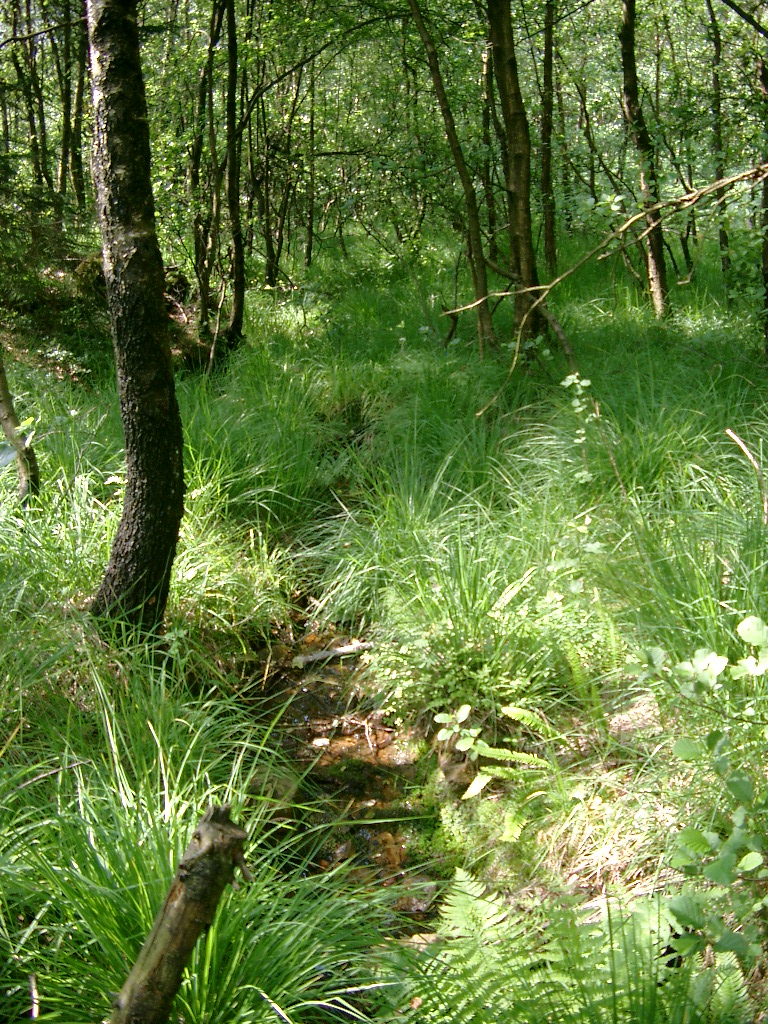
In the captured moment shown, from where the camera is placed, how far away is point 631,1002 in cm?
173

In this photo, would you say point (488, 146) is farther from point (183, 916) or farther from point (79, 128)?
point (183, 916)

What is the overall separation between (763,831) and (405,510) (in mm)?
2366

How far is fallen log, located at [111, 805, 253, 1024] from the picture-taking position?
58.8 inches

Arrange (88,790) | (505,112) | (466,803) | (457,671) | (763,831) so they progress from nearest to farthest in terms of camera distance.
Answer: (763,831) → (88,790) → (466,803) → (457,671) → (505,112)

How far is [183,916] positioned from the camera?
1530 mm

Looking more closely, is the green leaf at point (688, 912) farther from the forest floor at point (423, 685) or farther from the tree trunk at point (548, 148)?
the tree trunk at point (548, 148)

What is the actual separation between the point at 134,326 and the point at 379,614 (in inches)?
65.3

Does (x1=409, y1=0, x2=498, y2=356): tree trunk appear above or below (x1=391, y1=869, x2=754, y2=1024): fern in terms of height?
above

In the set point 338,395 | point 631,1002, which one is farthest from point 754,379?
point 631,1002

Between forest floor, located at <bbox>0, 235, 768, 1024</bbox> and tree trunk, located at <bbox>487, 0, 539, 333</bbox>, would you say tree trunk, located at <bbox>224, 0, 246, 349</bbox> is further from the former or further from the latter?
tree trunk, located at <bbox>487, 0, 539, 333</bbox>

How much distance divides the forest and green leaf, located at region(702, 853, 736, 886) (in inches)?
0.8

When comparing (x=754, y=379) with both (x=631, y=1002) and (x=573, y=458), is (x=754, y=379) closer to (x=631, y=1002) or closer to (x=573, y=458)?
(x=573, y=458)

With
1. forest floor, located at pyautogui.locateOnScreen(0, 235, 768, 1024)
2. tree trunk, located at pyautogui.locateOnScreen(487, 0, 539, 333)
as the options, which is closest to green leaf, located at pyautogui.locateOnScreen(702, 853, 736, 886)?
forest floor, located at pyautogui.locateOnScreen(0, 235, 768, 1024)

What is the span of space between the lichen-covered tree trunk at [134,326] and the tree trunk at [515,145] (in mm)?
2634
